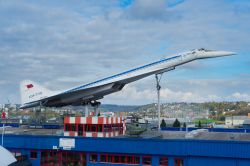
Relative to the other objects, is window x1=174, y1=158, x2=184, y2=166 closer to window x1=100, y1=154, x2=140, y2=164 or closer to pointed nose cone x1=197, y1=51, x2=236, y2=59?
window x1=100, y1=154, x2=140, y2=164

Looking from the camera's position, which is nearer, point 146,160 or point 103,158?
point 146,160

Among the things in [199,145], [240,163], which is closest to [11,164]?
[199,145]

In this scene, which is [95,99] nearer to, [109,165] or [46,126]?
[46,126]

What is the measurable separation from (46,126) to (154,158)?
27.1m

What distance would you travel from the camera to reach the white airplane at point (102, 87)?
47156 millimetres

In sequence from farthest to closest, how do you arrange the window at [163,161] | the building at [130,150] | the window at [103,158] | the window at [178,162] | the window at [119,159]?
the window at [103,158], the window at [119,159], the window at [163,161], the window at [178,162], the building at [130,150]

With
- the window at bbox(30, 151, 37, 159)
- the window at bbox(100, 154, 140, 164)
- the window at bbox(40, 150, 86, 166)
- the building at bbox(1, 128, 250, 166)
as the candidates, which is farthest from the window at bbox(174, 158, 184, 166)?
the window at bbox(30, 151, 37, 159)

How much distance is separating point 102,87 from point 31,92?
11.7 meters

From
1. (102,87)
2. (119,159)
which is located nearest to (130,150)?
(119,159)

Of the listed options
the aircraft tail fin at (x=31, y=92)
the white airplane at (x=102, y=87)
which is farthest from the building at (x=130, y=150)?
the aircraft tail fin at (x=31, y=92)

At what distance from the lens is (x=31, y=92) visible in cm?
5409

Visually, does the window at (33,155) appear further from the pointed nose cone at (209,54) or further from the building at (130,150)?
the pointed nose cone at (209,54)

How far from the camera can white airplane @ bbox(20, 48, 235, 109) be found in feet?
155

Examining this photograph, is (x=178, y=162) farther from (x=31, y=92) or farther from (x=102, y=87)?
(x=31, y=92)
